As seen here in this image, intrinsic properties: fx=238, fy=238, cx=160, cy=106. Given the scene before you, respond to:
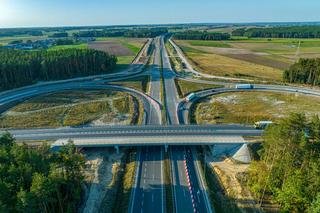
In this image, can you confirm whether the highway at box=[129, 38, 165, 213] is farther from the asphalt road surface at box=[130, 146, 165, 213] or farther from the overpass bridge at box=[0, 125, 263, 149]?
the overpass bridge at box=[0, 125, 263, 149]

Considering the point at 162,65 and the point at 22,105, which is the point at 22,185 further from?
the point at 162,65

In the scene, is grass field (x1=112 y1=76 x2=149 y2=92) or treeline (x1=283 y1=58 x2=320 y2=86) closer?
treeline (x1=283 y1=58 x2=320 y2=86)

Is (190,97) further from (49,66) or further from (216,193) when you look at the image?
(49,66)

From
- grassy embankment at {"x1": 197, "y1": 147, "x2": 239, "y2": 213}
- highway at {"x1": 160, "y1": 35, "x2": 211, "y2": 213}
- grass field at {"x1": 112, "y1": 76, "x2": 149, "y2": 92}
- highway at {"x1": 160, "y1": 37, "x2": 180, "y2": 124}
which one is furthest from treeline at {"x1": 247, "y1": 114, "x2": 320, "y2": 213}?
grass field at {"x1": 112, "y1": 76, "x2": 149, "y2": 92}

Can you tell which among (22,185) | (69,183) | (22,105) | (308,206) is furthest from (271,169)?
(22,105)

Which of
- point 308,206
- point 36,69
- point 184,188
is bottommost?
point 184,188

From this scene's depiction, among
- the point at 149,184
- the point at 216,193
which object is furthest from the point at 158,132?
the point at 216,193
